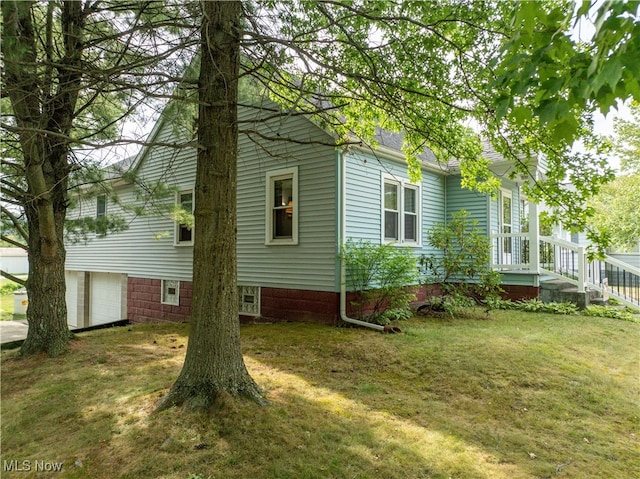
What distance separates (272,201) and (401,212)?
3.16 m

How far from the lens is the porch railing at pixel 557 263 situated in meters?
9.18

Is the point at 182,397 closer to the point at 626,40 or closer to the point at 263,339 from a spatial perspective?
the point at 263,339

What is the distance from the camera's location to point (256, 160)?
9.25 meters

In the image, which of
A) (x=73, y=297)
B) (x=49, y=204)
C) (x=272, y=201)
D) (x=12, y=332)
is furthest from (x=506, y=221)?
(x=73, y=297)

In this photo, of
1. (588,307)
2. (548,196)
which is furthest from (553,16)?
(588,307)

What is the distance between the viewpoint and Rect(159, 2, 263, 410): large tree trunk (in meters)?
3.47

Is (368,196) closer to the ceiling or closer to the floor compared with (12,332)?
closer to the ceiling

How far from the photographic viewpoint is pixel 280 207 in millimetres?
8672

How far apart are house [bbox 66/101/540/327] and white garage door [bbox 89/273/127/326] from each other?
Result: 282 mm

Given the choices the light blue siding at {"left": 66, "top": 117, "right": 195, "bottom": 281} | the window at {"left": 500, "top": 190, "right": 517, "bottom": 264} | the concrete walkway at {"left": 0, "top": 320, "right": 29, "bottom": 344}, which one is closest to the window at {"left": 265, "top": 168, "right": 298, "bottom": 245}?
the light blue siding at {"left": 66, "top": 117, "right": 195, "bottom": 281}

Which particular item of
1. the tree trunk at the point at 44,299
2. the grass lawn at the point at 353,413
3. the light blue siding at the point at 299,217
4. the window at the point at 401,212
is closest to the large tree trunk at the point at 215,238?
the grass lawn at the point at 353,413

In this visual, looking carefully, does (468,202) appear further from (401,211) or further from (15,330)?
(15,330)

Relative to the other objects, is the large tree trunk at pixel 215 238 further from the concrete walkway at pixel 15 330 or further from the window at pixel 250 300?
the concrete walkway at pixel 15 330

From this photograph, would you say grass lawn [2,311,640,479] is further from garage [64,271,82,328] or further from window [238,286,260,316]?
garage [64,271,82,328]
